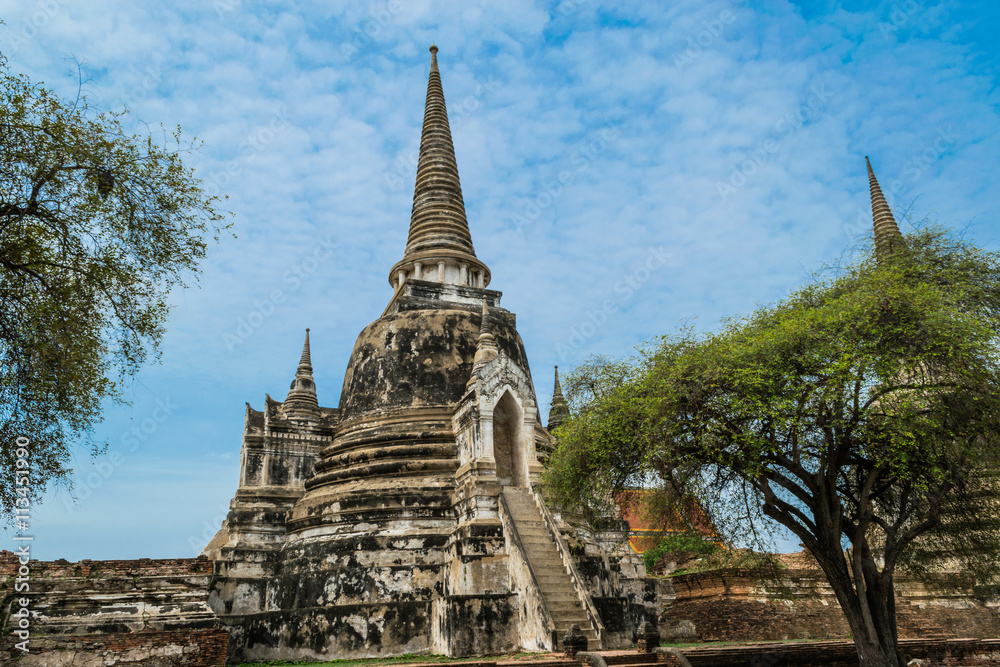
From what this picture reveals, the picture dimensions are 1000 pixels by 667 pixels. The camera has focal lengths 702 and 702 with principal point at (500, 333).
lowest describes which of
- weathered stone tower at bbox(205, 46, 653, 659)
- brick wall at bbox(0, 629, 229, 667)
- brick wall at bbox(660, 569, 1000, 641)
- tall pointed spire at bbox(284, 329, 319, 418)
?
brick wall at bbox(660, 569, 1000, 641)

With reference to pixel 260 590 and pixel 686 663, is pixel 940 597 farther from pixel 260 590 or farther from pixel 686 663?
pixel 260 590

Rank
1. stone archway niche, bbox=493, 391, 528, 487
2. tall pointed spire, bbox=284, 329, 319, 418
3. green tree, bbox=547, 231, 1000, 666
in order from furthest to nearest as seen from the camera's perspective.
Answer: tall pointed spire, bbox=284, 329, 319, 418 → stone archway niche, bbox=493, 391, 528, 487 → green tree, bbox=547, 231, 1000, 666

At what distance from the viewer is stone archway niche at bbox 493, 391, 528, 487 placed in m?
16.7

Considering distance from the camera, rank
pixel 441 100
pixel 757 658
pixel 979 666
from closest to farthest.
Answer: pixel 757 658, pixel 979 666, pixel 441 100

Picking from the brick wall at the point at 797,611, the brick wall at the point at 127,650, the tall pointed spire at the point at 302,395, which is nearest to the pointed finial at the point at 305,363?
the tall pointed spire at the point at 302,395

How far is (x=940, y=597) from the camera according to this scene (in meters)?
20.5

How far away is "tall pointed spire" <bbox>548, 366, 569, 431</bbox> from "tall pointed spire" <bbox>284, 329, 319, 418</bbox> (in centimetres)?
725

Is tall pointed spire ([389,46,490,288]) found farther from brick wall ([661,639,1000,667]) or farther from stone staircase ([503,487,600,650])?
brick wall ([661,639,1000,667])

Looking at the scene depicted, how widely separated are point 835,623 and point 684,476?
13463 millimetres

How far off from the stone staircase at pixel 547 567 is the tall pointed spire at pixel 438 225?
823cm

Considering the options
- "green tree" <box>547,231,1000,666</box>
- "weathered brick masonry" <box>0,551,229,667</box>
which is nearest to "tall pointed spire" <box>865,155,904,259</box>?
"green tree" <box>547,231,1000,666</box>

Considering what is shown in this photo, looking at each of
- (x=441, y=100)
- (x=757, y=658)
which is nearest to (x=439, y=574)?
(x=757, y=658)

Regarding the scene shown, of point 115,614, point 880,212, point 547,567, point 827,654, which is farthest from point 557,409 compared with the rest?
point 880,212

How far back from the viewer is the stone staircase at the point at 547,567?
40.8 feet
